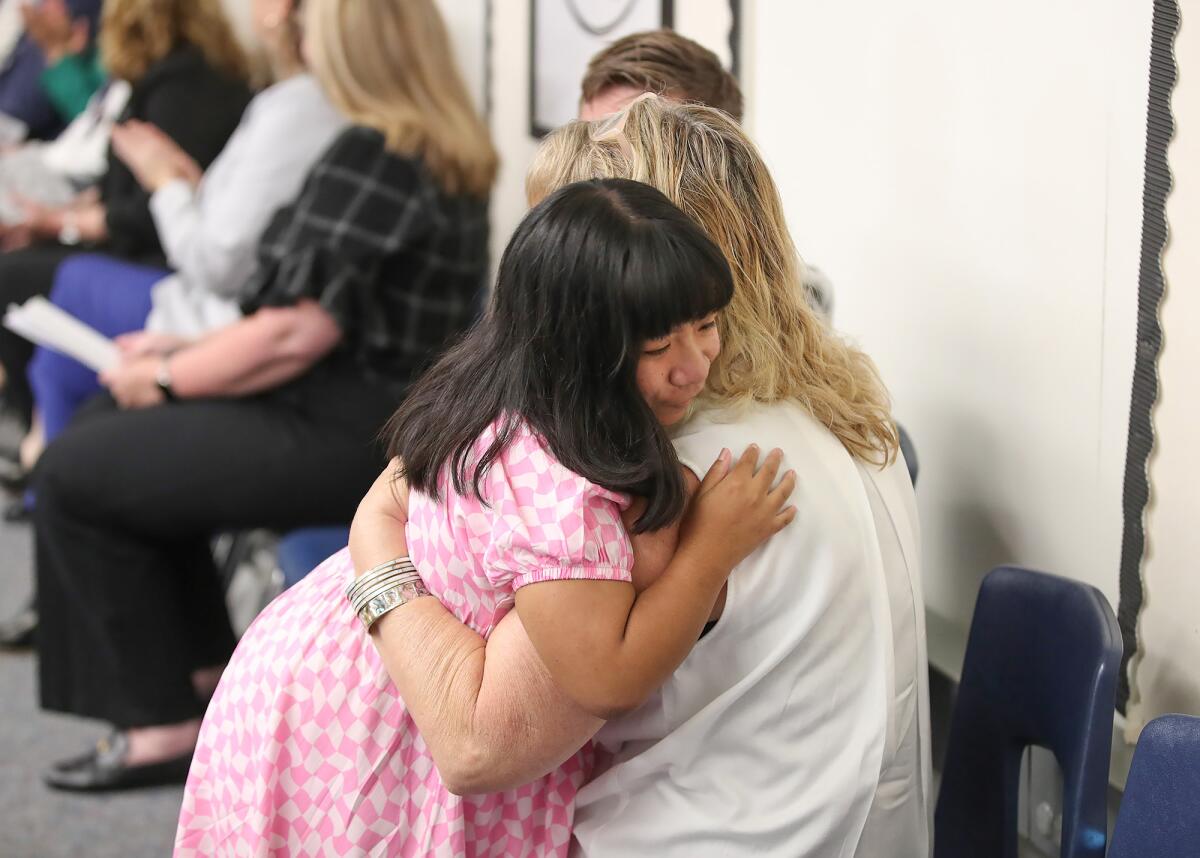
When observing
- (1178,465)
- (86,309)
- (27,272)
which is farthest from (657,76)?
(27,272)

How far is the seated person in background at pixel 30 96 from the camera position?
13.8ft

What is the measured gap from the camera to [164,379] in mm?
2361

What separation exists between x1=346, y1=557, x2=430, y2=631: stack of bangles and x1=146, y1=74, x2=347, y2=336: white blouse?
148 cm

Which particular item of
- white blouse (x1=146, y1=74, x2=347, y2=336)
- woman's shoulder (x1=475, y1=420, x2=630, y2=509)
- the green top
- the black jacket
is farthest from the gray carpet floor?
the green top

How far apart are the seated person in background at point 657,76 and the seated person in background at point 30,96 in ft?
10.3

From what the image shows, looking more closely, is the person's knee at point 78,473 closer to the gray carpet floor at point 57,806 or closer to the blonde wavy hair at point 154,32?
the gray carpet floor at point 57,806

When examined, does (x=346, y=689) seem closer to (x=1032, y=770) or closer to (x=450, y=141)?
(x=1032, y=770)

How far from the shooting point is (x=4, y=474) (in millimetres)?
4176

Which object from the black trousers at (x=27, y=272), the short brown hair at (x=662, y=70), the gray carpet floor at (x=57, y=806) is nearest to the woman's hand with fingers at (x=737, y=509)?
the short brown hair at (x=662, y=70)

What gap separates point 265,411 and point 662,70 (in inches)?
40.6

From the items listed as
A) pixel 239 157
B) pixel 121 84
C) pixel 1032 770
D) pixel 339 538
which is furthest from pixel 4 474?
pixel 1032 770

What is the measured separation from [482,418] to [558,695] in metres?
0.22

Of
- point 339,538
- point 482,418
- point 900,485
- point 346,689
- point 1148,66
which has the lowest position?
point 339,538

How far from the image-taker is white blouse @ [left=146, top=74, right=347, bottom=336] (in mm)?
2426
